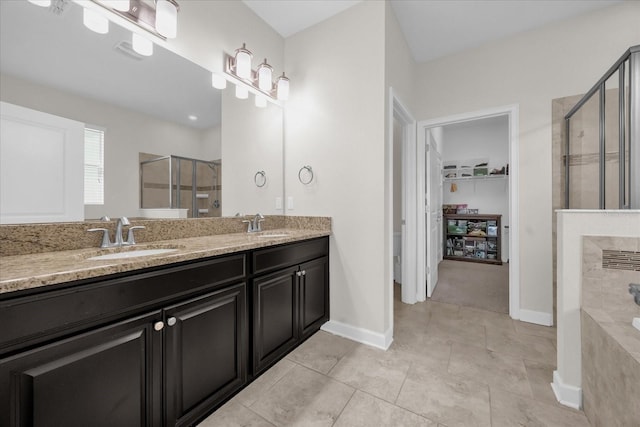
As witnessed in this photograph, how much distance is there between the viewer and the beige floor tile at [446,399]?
1.32 m

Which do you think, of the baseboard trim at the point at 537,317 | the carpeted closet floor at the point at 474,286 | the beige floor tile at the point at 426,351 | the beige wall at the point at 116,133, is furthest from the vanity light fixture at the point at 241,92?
the baseboard trim at the point at 537,317

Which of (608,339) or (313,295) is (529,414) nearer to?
(608,339)

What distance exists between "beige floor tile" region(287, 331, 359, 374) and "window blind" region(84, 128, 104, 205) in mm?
1576

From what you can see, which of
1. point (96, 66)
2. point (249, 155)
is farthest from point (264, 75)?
point (96, 66)

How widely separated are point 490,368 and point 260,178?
2.24 metres

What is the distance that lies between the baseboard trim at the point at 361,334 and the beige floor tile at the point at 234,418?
38.8 inches

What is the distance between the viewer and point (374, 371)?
5.60 ft

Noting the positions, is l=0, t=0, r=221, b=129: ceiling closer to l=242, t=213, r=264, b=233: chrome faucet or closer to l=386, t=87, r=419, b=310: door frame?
l=242, t=213, r=264, b=233: chrome faucet

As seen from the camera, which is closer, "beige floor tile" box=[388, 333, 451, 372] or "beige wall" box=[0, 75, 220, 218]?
"beige wall" box=[0, 75, 220, 218]

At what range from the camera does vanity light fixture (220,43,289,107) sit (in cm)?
198

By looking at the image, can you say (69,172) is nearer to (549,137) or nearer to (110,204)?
(110,204)

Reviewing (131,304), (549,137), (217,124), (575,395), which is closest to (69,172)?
(131,304)

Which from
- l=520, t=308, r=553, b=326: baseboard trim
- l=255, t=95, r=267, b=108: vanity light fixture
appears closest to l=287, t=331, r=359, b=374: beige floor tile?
l=520, t=308, r=553, b=326: baseboard trim

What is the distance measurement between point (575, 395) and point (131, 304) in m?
2.25
